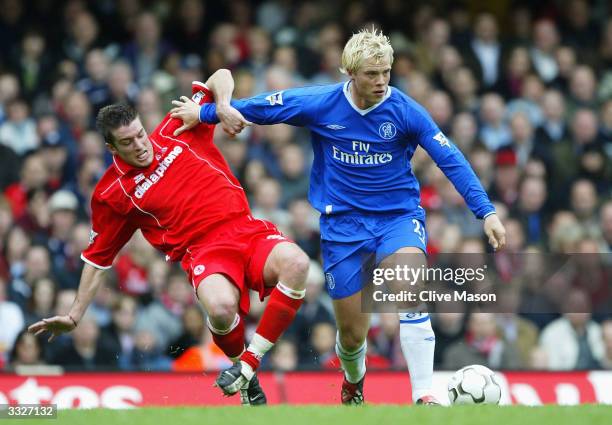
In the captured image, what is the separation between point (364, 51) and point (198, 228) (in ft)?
5.50

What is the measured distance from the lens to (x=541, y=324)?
1238 centimetres

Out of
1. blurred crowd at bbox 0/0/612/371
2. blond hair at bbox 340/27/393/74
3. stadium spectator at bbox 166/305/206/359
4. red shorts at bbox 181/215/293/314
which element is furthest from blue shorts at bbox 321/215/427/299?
stadium spectator at bbox 166/305/206/359

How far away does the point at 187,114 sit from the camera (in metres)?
9.16

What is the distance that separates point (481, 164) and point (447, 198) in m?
0.61

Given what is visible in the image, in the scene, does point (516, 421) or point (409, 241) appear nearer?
point (516, 421)

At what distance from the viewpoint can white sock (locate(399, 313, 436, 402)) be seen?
8.52m

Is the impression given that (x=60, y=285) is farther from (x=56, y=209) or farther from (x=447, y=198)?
(x=447, y=198)

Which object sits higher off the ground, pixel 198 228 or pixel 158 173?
pixel 158 173

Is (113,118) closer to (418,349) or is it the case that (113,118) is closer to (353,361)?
(353,361)

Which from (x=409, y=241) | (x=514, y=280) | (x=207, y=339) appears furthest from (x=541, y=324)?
(x=409, y=241)

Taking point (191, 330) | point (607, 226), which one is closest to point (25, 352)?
point (191, 330)

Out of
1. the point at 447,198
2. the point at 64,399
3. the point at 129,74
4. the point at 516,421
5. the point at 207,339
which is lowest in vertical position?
the point at 516,421

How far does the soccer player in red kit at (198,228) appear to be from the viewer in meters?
8.67

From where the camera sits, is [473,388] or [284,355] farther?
[284,355]
